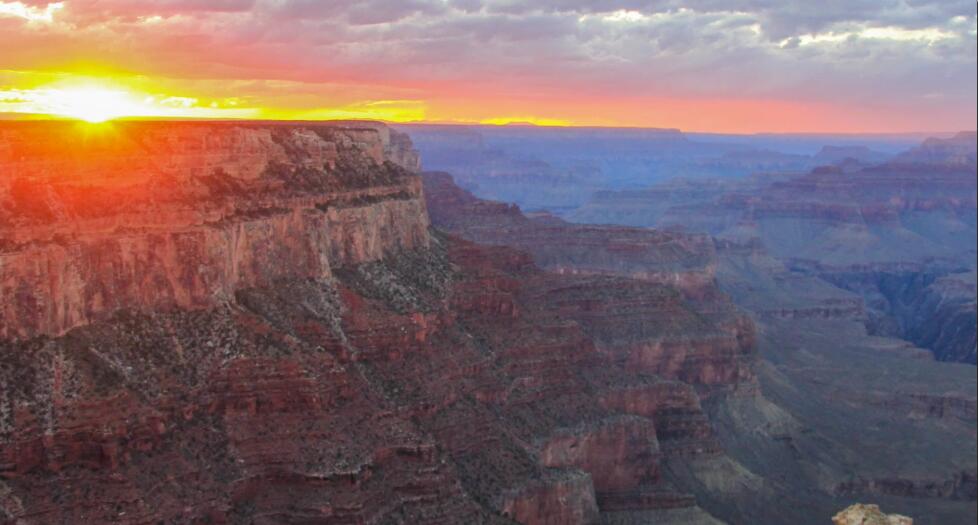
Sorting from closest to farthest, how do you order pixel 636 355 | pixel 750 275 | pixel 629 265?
pixel 636 355, pixel 629 265, pixel 750 275

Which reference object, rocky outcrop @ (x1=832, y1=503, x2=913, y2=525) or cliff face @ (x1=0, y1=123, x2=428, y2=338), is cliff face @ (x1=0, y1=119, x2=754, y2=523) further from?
rocky outcrop @ (x1=832, y1=503, x2=913, y2=525)

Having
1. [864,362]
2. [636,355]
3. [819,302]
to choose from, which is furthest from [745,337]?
[819,302]

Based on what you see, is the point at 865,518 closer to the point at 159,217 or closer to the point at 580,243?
the point at 159,217

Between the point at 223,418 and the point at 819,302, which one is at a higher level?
the point at 223,418

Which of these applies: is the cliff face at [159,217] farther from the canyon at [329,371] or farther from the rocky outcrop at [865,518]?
the rocky outcrop at [865,518]

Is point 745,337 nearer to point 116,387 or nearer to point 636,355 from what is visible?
point 636,355

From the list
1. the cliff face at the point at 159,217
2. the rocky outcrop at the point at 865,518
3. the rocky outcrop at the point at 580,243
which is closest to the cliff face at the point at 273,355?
the cliff face at the point at 159,217

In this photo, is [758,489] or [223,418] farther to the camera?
[758,489]

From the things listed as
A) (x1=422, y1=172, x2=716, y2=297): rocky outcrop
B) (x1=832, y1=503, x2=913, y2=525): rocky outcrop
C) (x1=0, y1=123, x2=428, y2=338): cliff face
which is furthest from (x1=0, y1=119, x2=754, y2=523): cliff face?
(x1=422, y1=172, x2=716, y2=297): rocky outcrop
